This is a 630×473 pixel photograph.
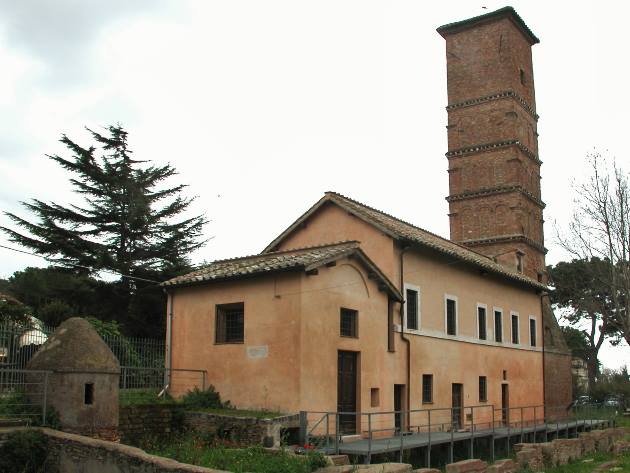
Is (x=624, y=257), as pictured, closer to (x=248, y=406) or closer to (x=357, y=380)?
(x=357, y=380)

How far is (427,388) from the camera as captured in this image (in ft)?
80.7

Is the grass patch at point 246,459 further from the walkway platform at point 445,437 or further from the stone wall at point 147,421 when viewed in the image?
the walkway platform at point 445,437

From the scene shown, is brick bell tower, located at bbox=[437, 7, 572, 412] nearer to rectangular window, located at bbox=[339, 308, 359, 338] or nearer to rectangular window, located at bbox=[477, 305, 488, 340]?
rectangular window, located at bbox=[477, 305, 488, 340]

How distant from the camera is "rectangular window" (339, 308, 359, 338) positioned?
2075cm

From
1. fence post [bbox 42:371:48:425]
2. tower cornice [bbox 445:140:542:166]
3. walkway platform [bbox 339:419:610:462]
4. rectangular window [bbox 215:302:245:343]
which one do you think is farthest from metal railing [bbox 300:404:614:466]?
tower cornice [bbox 445:140:542:166]

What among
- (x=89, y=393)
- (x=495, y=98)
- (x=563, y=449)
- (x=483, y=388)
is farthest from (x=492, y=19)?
(x=89, y=393)

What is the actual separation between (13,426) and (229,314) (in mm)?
7528

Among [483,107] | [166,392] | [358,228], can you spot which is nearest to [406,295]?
[358,228]

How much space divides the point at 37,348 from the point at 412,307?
12.0 meters

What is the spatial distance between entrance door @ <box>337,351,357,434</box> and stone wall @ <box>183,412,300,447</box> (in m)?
2.50

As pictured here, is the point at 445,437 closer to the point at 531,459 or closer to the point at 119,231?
the point at 531,459

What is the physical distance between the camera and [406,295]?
931 inches

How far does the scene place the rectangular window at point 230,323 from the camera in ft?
67.1

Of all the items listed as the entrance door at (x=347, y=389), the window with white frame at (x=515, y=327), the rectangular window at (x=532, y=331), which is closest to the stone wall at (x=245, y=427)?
the entrance door at (x=347, y=389)
